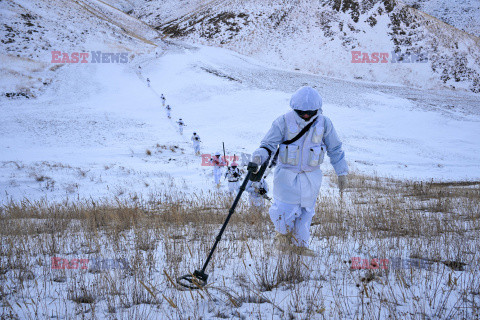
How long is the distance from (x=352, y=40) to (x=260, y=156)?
52060 millimetres

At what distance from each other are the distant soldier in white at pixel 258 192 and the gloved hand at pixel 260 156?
10.7ft

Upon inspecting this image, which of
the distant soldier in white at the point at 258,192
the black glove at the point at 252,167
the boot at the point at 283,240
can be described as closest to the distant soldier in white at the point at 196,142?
the distant soldier in white at the point at 258,192

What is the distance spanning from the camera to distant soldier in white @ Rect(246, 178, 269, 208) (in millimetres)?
6473

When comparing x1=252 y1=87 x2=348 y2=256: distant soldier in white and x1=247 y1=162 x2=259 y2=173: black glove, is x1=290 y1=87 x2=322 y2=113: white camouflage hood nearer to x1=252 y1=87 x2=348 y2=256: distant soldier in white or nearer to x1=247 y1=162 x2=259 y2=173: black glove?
x1=252 y1=87 x2=348 y2=256: distant soldier in white

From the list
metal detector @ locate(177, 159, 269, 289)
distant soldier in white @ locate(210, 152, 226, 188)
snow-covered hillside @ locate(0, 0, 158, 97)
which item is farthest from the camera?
snow-covered hillside @ locate(0, 0, 158, 97)

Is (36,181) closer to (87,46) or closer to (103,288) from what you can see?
(103,288)

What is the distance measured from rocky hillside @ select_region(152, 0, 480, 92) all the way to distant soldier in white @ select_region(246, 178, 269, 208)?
133 ft

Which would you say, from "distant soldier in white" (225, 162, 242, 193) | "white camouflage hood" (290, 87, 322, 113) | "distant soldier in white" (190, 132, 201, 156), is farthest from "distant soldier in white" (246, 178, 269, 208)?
"distant soldier in white" (190, 132, 201, 156)

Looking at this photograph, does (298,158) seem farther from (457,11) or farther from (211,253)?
(457,11)

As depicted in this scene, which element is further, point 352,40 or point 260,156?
point 352,40

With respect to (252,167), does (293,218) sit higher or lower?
lower

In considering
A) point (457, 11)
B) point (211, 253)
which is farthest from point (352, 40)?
point (211, 253)

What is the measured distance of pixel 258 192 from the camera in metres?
6.68

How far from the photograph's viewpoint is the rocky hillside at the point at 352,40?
41250 mm
